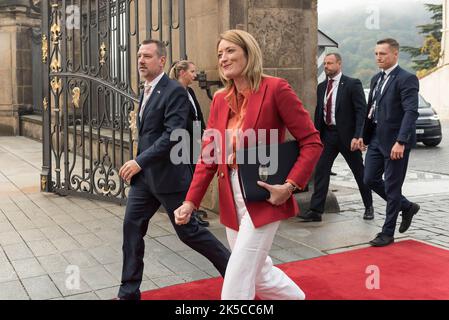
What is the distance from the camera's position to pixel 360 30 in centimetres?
7738

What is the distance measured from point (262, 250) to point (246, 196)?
1.04 feet

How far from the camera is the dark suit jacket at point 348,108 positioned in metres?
6.64

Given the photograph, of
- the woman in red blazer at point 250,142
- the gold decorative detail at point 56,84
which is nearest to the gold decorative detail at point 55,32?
the gold decorative detail at point 56,84

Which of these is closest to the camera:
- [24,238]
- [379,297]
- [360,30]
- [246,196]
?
[246,196]

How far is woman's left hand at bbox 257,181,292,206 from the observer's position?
3094 mm

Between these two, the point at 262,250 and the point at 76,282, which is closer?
the point at 262,250

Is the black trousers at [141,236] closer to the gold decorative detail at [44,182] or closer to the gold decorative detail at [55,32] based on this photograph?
the gold decorative detail at [44,182]

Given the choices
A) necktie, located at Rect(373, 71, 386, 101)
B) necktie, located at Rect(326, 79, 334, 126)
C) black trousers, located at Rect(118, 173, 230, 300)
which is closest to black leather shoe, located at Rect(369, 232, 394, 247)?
necktie, located at Rect(373, 71, 386, 101)

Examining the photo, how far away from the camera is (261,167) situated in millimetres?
3113

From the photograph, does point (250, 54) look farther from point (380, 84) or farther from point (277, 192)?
point (380, 84)

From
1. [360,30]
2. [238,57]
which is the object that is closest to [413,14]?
[360,30]

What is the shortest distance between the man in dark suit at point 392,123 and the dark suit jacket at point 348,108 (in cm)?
83

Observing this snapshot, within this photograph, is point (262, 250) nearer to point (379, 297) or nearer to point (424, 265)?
point (379, 297)

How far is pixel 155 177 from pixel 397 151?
247 centimetres
